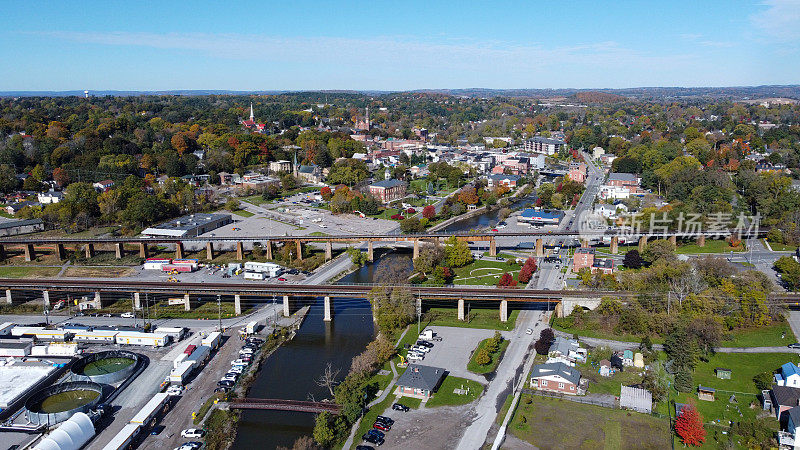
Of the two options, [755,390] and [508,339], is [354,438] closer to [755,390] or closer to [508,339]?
[508,339]

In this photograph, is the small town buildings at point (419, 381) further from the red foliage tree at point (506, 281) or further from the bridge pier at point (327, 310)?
the red foliage tree at point (506, 281)

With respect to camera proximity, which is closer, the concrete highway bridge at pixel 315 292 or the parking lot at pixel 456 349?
the parking lot at pixel 456 349

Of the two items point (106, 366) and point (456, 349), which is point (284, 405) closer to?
point (456, 349)

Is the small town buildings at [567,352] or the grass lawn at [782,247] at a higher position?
the grass lawn at [782,247]

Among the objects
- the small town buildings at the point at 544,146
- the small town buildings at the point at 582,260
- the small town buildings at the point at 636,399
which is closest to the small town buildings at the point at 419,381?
the small town buildings at the point at 636,399

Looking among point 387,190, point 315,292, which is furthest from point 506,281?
point 387,190

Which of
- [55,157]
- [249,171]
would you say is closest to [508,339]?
[249,171]

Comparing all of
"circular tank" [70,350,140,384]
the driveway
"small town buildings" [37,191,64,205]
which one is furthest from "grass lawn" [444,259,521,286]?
"small town buildings" [37,191,64,205]
